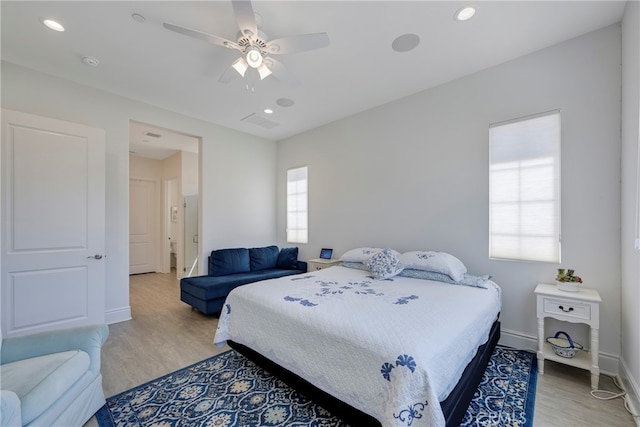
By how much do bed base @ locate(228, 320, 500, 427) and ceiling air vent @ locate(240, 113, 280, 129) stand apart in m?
3.39

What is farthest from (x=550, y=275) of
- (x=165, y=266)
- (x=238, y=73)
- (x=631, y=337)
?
(x=165, y=266)

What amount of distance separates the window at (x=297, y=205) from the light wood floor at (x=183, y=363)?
210 cm

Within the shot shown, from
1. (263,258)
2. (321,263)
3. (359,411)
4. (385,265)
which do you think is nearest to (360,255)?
(385,265)

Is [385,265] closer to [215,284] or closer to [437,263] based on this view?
[437,263]

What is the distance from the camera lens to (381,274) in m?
2.92

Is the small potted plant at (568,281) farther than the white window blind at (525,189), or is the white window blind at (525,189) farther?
the white window blind at (525,189)

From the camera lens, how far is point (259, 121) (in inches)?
172

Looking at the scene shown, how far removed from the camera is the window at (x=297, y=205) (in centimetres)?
497

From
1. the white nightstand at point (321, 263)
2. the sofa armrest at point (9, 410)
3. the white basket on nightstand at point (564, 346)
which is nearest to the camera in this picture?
the sofa armrest at point (9, 410)

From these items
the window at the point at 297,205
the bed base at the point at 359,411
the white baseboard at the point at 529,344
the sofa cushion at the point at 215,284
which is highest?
the window at the point at 297,205

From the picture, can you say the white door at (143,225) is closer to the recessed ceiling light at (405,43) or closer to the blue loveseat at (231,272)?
the blue loveseat at (231,272)

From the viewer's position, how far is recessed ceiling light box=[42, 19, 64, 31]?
221 cm

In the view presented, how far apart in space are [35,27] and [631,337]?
17.9 ft

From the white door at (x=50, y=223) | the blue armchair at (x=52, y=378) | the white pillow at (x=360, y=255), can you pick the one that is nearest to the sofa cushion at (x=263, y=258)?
the white pillow at (x=360, y=255)
